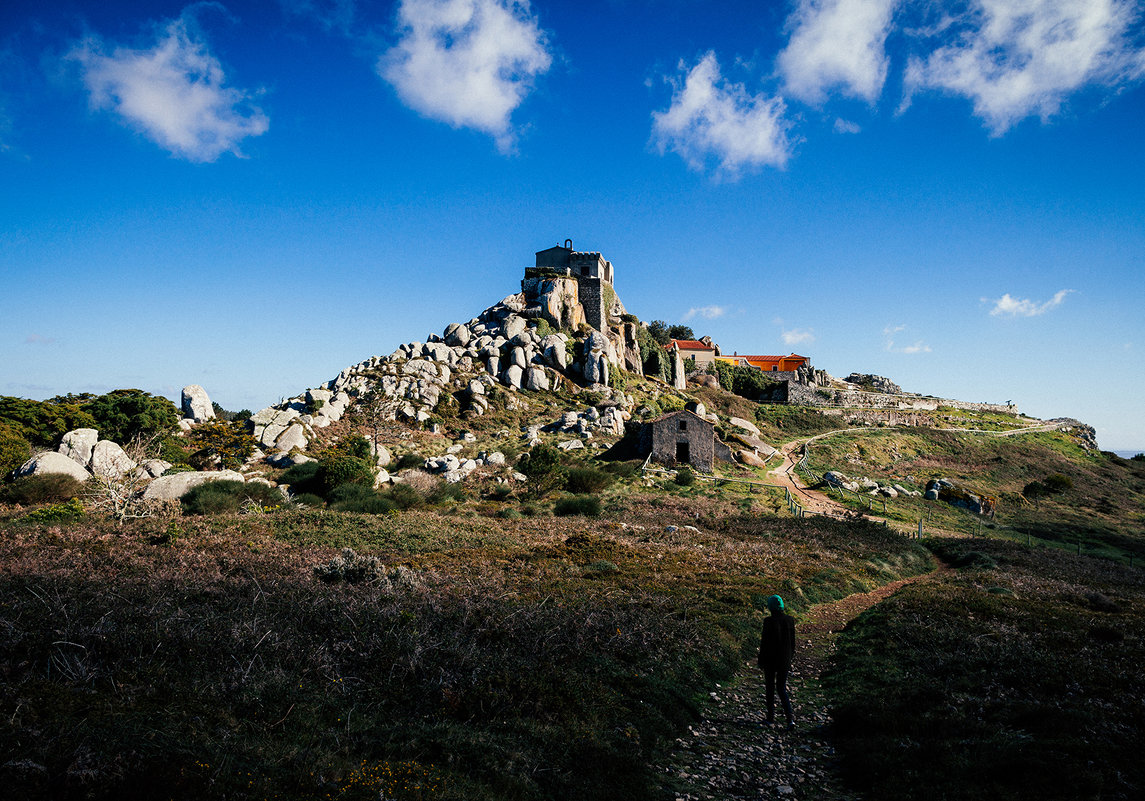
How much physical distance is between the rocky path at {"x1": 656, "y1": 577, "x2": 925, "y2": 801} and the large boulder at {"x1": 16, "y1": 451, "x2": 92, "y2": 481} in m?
41.5

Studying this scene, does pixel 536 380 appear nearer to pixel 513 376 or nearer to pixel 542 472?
pixel 513 376

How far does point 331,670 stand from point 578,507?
28.1 meters

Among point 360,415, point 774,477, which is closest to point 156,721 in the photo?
point 774,477

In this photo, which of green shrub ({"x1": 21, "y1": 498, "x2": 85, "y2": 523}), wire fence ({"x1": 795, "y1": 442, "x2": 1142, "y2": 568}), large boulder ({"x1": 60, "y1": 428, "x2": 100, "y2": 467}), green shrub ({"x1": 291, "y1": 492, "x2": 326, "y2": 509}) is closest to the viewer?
green shrub ({"x1": 21, "y1": 498, "x2": 85, "y2": 523})

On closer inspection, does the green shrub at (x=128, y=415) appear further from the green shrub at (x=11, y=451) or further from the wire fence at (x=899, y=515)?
the wire fence at (x=899, y=515)

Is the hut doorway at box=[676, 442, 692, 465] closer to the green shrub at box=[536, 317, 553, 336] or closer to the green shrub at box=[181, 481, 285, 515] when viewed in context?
the green shrub at box=[536, 317, 553, 336]

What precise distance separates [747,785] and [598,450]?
168 ft

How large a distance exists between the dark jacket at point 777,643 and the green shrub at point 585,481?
111 feet

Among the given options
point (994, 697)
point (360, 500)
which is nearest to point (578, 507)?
point (360, 500)

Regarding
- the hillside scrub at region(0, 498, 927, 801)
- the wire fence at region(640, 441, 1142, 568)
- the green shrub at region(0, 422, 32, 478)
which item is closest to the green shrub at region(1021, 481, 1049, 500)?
the wire fence at region(640, 441, 1142, 568)

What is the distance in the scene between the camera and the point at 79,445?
133 feet

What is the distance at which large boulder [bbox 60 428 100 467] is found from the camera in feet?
131

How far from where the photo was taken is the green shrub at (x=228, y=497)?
2765 cm

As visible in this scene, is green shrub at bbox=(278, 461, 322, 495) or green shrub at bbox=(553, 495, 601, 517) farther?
green shrub at bbox=(278, 461, 322, 495)
